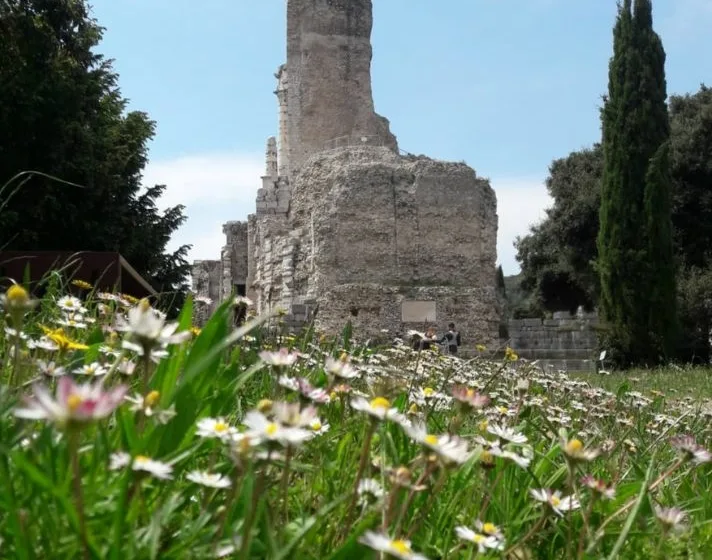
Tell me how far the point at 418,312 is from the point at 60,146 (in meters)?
8.16

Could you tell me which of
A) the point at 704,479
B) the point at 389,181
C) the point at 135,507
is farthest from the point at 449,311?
the point at 135,507

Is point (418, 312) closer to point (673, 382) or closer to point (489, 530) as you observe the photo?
point (673, 382)

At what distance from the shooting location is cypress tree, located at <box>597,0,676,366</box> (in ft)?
57.2

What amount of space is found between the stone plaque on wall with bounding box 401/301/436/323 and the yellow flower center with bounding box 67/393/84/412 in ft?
56.3

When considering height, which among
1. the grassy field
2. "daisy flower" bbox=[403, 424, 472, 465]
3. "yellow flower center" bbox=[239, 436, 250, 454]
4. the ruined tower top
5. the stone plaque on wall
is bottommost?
the grassy field

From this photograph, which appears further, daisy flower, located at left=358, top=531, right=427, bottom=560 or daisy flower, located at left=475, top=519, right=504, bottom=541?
daisy flower, located at left=475, top=519, right=504, bottom=541

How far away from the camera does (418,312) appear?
707 inches

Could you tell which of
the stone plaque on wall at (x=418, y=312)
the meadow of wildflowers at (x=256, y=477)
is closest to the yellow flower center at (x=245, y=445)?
the meadow of wildflowers at (x=256, y=477)

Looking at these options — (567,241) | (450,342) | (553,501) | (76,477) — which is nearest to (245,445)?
(76,477)

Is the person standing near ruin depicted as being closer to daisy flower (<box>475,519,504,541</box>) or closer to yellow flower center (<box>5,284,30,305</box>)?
daisy flower (<box>475,519,504,541</box>)

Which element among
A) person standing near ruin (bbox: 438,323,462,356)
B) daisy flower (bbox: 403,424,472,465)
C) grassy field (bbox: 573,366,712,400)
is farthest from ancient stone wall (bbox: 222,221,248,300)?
daisy flower (bbox: 403,424,472,465)

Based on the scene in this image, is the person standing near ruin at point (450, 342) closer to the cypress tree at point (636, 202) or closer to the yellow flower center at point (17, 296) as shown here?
the cypress tree at point (636, 202)

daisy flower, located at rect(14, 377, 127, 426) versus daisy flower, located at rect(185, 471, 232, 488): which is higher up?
daisy flower, located at rect(14, 377, 127, 426)

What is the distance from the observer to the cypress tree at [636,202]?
17.4 metres
